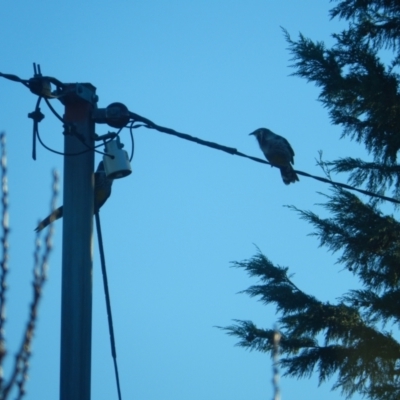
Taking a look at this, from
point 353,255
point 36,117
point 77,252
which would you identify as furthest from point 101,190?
point 353,255

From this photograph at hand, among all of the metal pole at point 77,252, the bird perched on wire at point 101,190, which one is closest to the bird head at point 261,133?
the bird perched on wire at point 101,190

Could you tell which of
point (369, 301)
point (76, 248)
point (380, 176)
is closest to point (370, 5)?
point (380, 176)

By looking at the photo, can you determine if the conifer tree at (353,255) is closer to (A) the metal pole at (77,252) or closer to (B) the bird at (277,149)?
(B) the bird at (277,149)

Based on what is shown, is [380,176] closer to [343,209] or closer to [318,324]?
[343,209]

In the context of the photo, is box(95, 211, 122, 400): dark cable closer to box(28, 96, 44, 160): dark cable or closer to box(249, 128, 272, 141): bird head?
box(28, 96, 44, 160): dark cable

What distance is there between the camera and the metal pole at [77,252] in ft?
12.3

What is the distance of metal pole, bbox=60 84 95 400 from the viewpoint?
3.76 metres

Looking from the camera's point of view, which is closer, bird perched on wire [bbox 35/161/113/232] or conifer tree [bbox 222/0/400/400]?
bird perched on wire [bbox 35/161/113/232]

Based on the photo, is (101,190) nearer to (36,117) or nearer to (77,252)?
(36,117)

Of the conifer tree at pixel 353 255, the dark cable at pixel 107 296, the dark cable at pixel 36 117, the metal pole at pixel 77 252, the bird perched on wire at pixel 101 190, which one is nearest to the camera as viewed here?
the metal pole at pixel 77 252

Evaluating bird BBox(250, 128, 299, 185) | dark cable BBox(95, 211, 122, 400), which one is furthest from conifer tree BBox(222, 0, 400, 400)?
dark cable BBox(95, 211, 122, 400)

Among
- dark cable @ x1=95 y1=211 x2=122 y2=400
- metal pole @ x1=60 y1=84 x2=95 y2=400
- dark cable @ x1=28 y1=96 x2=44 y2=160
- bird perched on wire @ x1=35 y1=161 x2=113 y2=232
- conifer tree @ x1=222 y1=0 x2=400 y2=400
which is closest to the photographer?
metal pole @ x1=60 y1=84 x2=95 y2=400

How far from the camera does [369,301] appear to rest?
8.26 meters

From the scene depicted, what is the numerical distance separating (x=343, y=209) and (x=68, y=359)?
5.24 meters
